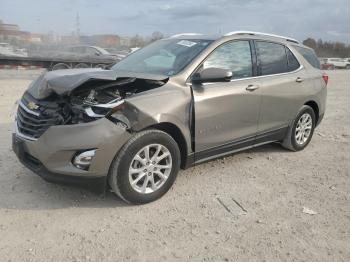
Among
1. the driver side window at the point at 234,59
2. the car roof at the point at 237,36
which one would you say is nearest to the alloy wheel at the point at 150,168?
the driver side window at the point at 234,59

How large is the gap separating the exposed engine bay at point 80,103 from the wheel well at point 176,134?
16.8 inches

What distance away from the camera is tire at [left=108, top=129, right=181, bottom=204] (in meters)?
3.76

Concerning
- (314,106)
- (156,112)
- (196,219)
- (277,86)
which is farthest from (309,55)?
(196,219)

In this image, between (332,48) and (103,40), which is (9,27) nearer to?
(103,40)

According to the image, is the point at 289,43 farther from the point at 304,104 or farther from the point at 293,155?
the point at 293,155

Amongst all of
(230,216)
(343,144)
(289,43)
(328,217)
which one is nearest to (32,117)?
(230,216)

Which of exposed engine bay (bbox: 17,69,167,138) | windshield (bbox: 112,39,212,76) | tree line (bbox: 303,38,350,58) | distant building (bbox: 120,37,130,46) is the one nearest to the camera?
exposed engine bay (bbox: 17,69,167,138)

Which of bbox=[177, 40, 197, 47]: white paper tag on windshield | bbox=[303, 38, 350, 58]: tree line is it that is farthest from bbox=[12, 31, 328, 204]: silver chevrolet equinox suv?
bbox=[303, 38, 350, 58]: tree line

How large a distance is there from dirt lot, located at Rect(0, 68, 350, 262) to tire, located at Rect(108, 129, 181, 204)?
0.46ft

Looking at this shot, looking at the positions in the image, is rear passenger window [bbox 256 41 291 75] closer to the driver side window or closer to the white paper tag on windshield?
the driver side window

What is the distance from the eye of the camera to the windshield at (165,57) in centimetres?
454

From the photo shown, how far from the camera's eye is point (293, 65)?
5.77 metres

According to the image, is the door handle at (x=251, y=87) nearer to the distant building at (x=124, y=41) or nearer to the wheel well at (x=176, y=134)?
the wheel well at (x=176, y=134)

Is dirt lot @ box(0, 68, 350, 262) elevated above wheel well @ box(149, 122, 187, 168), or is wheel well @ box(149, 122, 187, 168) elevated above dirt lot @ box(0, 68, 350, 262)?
wheel well @ box(149, 122, 187, 168)
